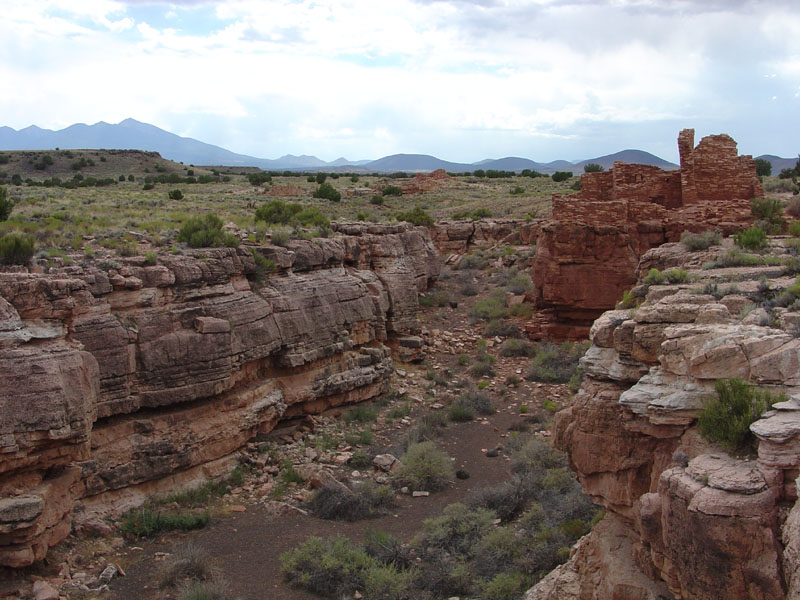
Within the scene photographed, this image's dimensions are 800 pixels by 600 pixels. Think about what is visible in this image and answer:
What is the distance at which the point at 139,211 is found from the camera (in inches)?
775

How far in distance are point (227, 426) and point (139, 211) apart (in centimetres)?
948

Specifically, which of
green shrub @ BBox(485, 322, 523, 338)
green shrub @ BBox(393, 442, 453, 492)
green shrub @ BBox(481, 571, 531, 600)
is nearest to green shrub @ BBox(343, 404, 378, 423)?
green shrub @ BBox(393, 442, 453, 492)

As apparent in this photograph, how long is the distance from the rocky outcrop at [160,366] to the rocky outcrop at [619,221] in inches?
226

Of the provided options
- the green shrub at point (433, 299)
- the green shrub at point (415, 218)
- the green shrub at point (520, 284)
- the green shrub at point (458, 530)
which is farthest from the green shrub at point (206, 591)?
the green shrub at point (415, 218)

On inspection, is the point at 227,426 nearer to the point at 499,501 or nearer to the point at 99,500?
the point at 99,500

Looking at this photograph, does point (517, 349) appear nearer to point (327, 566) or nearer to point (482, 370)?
point (482, 370)

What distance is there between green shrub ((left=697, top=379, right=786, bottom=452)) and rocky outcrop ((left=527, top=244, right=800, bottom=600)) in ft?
0.41

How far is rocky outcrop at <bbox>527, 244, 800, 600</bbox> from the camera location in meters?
4.35

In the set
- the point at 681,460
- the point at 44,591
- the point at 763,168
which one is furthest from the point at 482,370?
the point at 763,168

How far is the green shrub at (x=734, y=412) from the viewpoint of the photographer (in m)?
4.80

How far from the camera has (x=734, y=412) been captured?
16.3 ft

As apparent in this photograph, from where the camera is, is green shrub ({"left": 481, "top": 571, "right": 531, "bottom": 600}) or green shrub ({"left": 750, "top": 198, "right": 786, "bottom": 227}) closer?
green shrub ({"left": 481, "top": 571, "right": 531, "bottom": 600})

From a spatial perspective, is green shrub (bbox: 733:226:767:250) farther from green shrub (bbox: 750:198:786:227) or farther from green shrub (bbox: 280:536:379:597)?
green shrub (bbox: 280:536:379:597)

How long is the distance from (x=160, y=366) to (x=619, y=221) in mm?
13338
